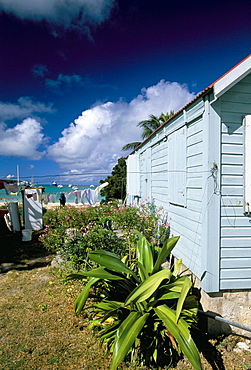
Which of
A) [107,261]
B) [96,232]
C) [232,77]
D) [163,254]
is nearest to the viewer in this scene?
[107,261]

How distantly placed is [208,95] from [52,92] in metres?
14.4

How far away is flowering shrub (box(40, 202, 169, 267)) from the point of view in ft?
14.8

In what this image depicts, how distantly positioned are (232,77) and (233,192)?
5.32 ft

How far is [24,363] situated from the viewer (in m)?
2.68

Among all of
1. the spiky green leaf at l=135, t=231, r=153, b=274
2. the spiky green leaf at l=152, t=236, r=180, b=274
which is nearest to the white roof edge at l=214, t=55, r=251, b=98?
the spiky green leaf at l=152, t=236, r=180, b=274

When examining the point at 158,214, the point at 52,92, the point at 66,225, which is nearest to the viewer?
the point at 66,225

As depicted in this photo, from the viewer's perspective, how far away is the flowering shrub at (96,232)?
178 inches

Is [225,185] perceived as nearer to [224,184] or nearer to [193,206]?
[224,184]

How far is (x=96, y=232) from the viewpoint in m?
4.54

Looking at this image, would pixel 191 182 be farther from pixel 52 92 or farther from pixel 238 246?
pixel 52 92

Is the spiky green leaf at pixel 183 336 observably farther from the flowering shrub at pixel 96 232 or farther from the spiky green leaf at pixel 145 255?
the flowering shrub at pixel 96 232

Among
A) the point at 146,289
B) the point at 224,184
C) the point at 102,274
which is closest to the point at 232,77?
the point at 224,184

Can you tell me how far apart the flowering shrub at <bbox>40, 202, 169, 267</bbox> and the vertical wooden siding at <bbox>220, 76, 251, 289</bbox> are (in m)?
1.94

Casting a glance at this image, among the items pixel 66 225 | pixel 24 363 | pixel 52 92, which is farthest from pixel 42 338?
pixel 52 92
